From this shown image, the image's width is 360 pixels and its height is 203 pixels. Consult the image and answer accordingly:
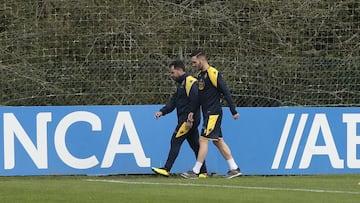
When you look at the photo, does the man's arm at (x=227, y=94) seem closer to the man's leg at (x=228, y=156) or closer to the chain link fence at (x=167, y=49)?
the man's leg at (x=228, y=156)

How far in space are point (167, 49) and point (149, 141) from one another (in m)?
2.08

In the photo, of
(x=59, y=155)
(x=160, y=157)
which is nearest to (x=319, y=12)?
(x=160, y=157)

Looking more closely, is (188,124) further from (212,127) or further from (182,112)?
(212,127)

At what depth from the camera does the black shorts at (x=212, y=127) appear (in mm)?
13070

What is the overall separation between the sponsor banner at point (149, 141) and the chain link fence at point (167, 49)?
0.80 metres

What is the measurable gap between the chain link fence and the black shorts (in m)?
2.00

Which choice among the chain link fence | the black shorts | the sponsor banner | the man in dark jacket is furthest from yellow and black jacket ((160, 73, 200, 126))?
the chain link fence

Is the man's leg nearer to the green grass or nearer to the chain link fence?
the green grass

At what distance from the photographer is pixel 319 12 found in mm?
16062

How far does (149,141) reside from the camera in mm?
14156

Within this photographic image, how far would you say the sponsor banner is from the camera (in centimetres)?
1388

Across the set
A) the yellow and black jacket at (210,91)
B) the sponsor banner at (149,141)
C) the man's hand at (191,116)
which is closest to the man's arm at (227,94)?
the yellow and black jacket at (210,91)

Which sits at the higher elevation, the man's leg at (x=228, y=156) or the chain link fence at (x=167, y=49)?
the chain link fence at (x=167, y=49)

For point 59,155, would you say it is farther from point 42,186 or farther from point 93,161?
point 42,186
